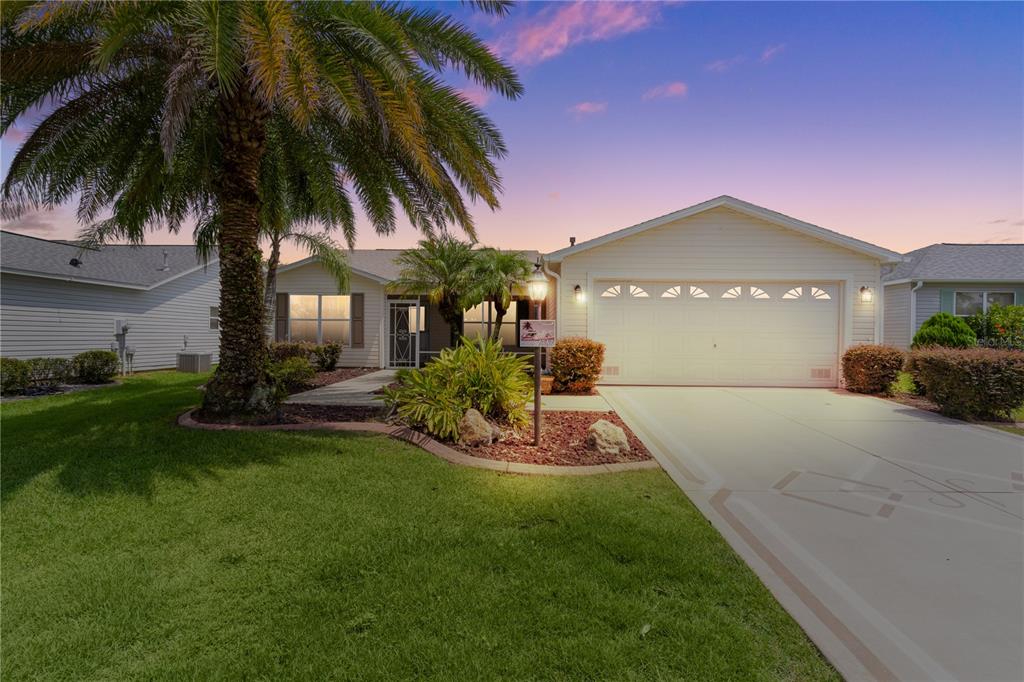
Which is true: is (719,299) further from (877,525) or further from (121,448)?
(121,448)

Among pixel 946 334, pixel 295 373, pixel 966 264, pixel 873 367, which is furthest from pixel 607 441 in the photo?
pixel 966 264

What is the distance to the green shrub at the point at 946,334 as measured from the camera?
511 inches

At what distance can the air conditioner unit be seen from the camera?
16188mm

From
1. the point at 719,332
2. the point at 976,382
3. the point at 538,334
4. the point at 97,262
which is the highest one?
the point at 97,262

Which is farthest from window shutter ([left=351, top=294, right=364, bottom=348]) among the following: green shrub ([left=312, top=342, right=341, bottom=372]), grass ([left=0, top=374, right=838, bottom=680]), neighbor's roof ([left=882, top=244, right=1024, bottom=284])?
neighbor's roof ([left=882, top=244, right=1024, bottom=284])

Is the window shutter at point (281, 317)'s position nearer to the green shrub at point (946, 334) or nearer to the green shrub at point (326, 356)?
the green shrub at point (326, 356)

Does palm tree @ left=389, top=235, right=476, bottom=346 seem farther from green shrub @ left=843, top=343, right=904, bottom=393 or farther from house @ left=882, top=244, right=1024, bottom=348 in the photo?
house @ left=882, top=244, right=1024, bottom=348

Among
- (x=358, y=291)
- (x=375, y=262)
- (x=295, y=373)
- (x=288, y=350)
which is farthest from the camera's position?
(x=375, y=262)

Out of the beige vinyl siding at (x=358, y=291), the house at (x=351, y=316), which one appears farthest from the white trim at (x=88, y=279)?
the house at (x=351, y=316)

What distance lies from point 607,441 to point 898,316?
19.8 meters

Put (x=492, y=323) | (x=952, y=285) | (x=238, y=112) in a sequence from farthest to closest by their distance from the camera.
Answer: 1. (x=952, y=285)
2. (x=492, y=323)
3. (x=238, y=112)

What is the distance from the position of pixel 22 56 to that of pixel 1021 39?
14.2 m

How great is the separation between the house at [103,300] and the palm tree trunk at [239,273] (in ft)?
27.9

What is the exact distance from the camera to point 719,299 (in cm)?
1151
